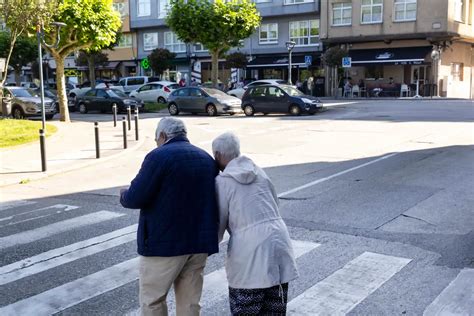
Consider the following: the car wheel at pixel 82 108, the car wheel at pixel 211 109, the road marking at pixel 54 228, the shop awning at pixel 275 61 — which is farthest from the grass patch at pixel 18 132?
the shop awning at pixel 275 61

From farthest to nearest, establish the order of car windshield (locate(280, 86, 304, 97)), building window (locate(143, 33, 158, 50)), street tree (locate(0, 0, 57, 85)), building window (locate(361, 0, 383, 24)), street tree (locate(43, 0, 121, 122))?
building window (locate(143, 33, 158, 50))
building window (locate(361, 0, 383, 24))
car windshield (locate(280, 86, 304, 97))
street tree (locate(43, 0, 121, 122))
street tree (locate(0, 0, 57, 85))

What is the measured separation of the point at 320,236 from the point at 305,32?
138ft

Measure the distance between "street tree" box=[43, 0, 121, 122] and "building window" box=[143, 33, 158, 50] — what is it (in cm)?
3354

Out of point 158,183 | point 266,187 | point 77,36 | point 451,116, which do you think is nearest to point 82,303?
point 158,183

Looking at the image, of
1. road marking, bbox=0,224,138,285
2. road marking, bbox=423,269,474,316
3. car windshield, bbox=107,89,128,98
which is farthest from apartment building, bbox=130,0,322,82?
road marking, bbox=423,269,474,316

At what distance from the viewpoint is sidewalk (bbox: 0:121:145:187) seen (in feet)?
39.6

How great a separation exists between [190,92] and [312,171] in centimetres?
1763

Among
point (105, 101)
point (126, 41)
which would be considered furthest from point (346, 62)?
point (126, 41)

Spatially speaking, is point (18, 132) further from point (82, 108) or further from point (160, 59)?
point (160, 59)

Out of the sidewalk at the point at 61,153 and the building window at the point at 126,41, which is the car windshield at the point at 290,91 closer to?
the sidewalk at the point at 61,153

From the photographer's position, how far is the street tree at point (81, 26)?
71.1 feet

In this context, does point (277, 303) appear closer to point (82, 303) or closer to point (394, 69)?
point (82, 303)

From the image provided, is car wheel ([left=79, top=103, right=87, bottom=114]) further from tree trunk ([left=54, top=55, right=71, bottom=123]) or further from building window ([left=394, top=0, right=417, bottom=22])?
building window ([left=394, top=0, right=417, bottom=22])

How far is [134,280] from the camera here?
5.41 meters
